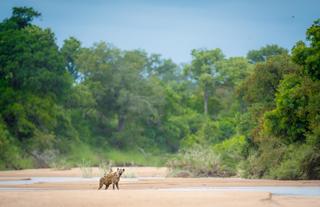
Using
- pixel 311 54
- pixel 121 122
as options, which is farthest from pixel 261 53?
pixel 311 54

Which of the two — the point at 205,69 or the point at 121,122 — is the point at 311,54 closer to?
the point at 121,122

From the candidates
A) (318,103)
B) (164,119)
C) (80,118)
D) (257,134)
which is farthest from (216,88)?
(318,103)

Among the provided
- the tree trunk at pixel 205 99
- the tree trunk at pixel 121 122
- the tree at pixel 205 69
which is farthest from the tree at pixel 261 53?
the tree trunk at pixel 121 122

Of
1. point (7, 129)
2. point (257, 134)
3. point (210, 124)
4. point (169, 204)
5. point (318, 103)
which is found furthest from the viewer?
point (210, 124)

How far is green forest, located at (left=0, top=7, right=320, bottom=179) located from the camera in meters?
31.6

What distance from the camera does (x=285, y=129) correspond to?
31891 mm

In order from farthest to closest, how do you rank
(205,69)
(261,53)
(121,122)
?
(261,53) < (205,69) < (121,122)

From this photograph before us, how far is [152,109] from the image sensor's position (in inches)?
2776

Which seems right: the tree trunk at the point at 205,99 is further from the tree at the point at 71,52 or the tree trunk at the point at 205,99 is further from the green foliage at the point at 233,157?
the green foliage at the point at 233,157

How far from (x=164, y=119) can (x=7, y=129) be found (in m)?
25.4

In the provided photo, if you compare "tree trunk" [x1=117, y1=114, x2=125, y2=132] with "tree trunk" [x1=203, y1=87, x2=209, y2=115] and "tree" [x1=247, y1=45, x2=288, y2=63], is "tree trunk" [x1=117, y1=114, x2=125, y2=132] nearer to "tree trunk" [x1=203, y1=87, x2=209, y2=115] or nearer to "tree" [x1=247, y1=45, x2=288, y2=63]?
"tree trunk" [x1=203, y1=87, x2=209, y2=115]

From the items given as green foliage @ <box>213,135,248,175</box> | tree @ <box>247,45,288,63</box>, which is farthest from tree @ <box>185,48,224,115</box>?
green foliage @ <box>213,135,248,175</box>

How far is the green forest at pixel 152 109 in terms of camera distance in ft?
104

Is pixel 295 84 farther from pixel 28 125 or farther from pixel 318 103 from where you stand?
pixel 28 125
